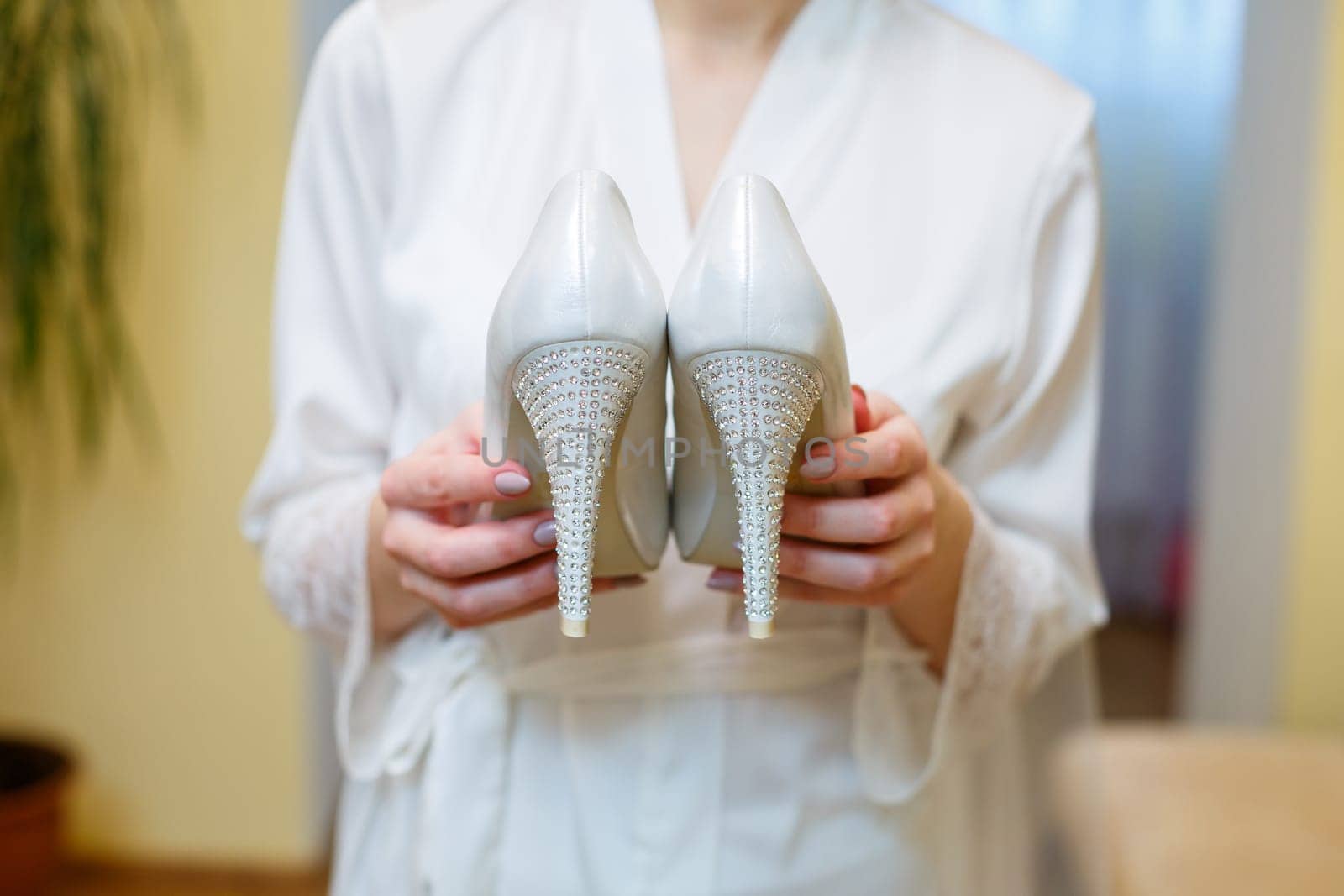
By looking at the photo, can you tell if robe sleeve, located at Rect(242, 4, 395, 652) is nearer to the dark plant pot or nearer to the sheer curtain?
the sheer curtain

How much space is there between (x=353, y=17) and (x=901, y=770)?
38 centimetres

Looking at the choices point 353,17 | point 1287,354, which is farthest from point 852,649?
point 1287,354

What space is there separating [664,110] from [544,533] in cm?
16

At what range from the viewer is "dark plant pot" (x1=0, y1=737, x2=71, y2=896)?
1.30 meters

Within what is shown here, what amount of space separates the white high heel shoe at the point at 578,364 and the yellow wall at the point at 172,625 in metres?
0.75

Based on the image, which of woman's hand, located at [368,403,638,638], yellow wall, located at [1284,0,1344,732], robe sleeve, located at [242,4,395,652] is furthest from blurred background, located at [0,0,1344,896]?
woman's hand, located at [368,403,638,638]

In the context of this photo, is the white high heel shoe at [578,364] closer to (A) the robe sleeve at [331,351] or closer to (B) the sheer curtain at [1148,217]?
(A) the robe sleeve at [331,351]

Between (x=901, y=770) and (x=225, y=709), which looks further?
(x=225, y=709)

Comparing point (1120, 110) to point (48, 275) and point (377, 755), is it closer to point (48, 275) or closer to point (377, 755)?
point (377, 755)

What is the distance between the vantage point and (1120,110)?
1.01 m

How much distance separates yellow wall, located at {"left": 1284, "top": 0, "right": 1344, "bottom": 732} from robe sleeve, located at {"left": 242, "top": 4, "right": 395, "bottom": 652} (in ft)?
3.57

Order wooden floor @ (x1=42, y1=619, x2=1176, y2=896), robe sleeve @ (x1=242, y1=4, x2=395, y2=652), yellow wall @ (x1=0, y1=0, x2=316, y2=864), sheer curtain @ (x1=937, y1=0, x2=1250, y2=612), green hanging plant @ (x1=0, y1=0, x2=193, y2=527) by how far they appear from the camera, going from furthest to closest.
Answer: wooden floor @ (x1=42, y1=619, x2=1176, y2=896)
yellow wall @ (x1=0, y1=0, x2=316, y2=864)
green hanging plant @ (x1=0, y1=0, x2=193, y2=527)
sheer curtain @ (x1=937, y1=0, x2=1250, y2=612)
robe sleeve @ (x1=242, y1=4, x2=395, y2=652)

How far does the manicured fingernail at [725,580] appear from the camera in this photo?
45 cm

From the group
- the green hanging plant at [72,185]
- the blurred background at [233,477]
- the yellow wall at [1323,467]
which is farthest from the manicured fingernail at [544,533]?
the yellow wall at [1323,467]
